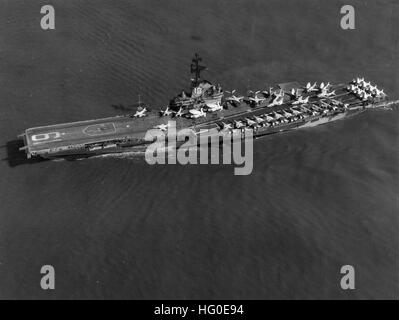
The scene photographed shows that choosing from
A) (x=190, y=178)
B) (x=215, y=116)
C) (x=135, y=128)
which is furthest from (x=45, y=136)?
(x=215, y=116)

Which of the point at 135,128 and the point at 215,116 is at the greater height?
the point at 215,116

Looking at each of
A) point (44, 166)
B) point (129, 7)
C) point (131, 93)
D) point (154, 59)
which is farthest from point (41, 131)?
point (129, 7)

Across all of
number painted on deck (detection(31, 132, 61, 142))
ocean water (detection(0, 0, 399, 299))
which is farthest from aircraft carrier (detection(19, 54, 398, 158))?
ocean water (detection(0, 0, 399, 299))

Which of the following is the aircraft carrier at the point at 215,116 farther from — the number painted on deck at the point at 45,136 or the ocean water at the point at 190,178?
the ocean water at the point at 190,178

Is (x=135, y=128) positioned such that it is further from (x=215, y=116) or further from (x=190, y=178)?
(x=190, y=178)

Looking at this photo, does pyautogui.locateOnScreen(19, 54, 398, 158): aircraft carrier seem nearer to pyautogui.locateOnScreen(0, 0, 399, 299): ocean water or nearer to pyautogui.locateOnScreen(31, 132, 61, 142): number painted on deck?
pyautogui.locateOnScreen(31, 132, 61, 142): number painted on deck
